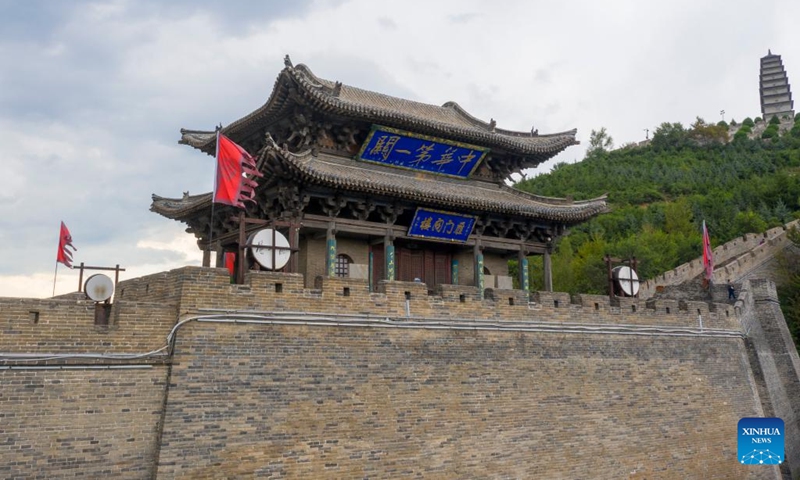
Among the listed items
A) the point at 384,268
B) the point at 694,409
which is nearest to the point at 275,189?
the point at 384,268

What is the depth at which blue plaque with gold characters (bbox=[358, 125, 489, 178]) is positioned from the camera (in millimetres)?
14234

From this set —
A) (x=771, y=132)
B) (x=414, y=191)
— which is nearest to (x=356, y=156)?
(x=414, y=191)

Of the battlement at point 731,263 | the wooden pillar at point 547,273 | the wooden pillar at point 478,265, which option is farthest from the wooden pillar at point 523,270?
the battlement at point 731,263

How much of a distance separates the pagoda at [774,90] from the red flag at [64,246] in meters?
84.8

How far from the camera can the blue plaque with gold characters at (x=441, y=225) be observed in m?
14.0

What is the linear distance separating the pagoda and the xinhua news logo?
76.2 meters

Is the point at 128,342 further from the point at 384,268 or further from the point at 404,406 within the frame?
the point at 384,268

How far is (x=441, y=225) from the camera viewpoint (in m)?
14.3

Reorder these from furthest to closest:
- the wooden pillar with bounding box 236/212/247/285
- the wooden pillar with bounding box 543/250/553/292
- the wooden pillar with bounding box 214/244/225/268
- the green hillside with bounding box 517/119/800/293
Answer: the green hillside with bounding box 517/119/800/293, the wooden pillar with bounding box 543/250/553/292, the wooden pillar with bounding box 214/244/225/268, the wooden pillar with bounding box 236/212/247/285

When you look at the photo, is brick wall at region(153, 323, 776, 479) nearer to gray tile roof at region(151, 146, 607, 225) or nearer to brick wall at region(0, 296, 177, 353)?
brick wall at region(0, 296, 177, 353)

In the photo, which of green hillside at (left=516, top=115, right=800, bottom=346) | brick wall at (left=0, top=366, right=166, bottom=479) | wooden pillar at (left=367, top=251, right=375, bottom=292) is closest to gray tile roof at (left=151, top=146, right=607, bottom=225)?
wooden pillar at (left=367, top=251, right=375, bottom=292)

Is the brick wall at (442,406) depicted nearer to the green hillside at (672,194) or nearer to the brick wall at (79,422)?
the brick wall at (79,422)

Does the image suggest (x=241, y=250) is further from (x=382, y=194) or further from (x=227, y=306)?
(x=382, y=194)

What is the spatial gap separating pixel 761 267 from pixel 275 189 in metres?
22.4
